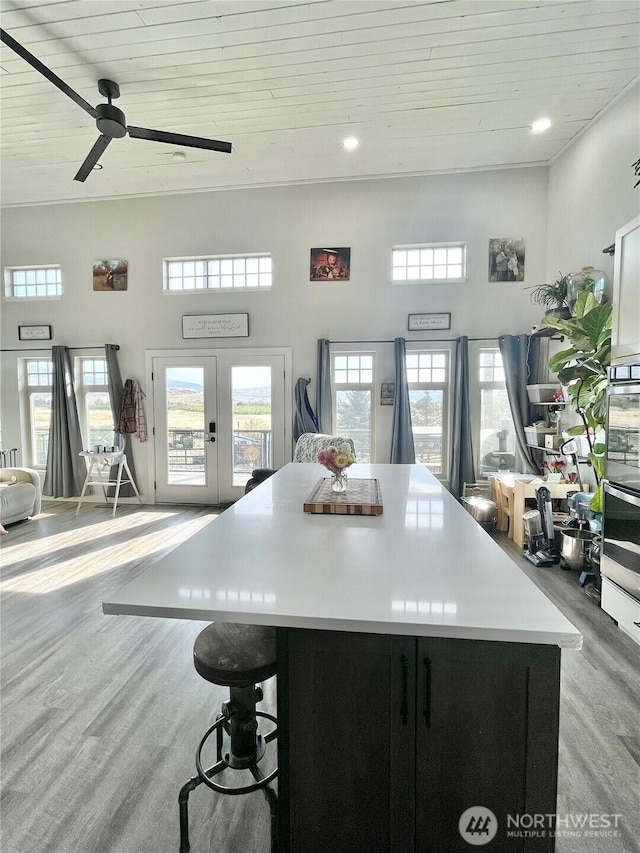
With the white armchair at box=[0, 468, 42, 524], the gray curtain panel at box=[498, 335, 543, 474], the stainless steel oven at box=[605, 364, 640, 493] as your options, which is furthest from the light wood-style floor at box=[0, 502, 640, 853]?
the gray curtain panel at box=[498, 335, 543, 474]

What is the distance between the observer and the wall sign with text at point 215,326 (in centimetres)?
509

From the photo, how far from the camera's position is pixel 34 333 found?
5473mm

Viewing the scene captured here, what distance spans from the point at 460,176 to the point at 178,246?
363cm

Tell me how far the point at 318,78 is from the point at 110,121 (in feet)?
5.30

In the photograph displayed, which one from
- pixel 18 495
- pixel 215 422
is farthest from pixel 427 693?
pixel 18 495

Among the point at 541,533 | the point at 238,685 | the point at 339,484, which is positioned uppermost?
→ the point at 339,484

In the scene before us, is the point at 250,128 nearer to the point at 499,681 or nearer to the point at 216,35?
the point at 216,35

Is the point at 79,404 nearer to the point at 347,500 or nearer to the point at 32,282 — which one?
the point at 32,282

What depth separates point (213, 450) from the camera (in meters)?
5.30

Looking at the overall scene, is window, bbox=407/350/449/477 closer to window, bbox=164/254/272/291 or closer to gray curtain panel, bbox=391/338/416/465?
gray curtain panel, bbox=391/338/416/465

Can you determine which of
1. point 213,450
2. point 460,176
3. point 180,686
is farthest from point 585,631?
point 460,176

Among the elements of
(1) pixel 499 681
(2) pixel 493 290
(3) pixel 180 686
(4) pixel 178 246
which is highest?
(4) pixel 178 246

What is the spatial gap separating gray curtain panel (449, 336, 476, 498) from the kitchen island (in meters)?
3.80

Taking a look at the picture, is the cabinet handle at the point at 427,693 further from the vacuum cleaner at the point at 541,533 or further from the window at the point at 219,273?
the window at the point at 219,273
